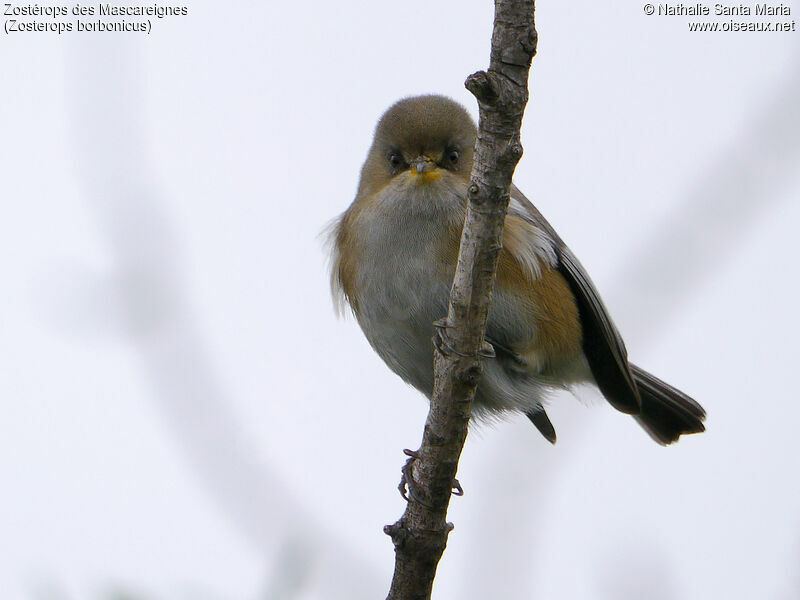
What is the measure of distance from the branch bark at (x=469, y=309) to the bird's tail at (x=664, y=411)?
239 centimetres

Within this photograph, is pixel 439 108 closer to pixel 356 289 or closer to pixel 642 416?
pixel 356 289

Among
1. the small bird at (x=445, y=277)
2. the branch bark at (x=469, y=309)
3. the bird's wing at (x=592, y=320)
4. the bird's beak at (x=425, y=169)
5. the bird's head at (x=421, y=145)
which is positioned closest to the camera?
the branch bark at (x=469, y=309)

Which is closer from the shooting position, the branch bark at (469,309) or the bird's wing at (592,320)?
the branch bark at (469,309)

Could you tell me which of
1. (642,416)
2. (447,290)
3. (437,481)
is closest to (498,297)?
(447,290)

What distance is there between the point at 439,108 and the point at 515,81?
7.79ft

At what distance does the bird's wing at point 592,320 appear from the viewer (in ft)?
18.1

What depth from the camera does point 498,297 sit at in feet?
16.6

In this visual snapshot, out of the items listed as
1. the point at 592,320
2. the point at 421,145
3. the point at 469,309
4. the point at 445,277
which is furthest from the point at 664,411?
the point at 469,309

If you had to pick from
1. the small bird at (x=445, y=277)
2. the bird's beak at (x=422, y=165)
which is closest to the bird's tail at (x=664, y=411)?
the small bird at (x=445, y=277)

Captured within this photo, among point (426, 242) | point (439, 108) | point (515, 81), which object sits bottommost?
point (426, 242)

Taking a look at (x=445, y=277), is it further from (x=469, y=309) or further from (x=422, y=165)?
(x=469, y=309)

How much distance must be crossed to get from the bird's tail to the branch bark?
2.39m

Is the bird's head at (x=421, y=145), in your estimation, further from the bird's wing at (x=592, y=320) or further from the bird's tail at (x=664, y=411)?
the bird's tail at (x=664, y=411)

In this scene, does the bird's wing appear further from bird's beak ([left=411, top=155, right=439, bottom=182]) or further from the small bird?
bird's beak ([left=411, top=155, right=439, bottom=182])
